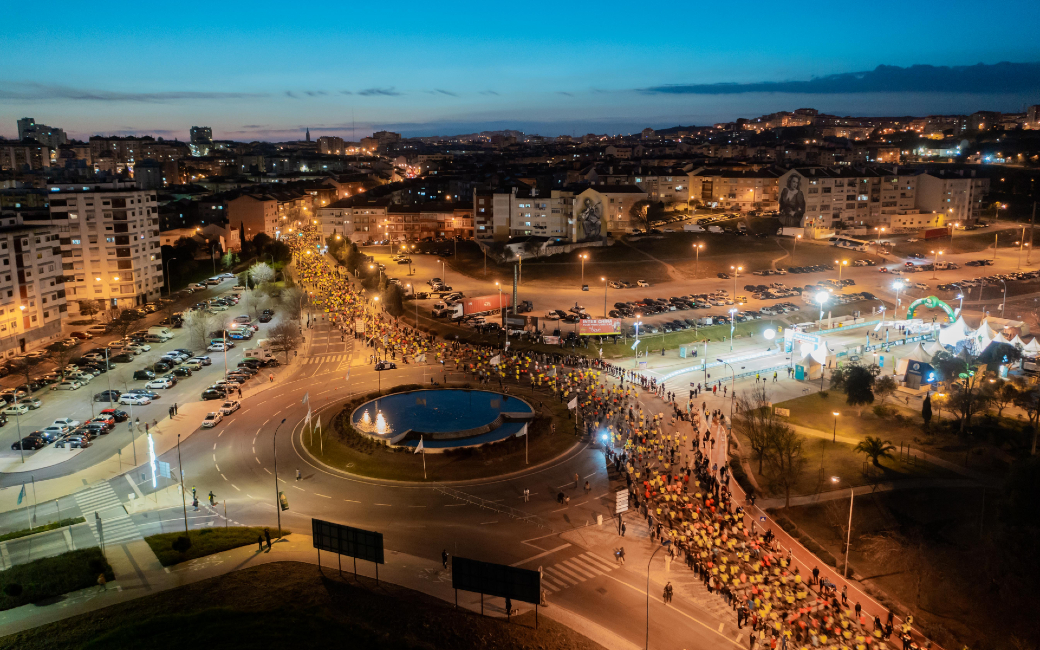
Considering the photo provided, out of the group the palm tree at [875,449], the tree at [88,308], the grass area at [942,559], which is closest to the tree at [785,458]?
the grass area at [942,559]

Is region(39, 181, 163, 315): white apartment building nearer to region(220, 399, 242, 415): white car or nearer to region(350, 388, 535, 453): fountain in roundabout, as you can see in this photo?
region(220, 399, 242, 415): white car

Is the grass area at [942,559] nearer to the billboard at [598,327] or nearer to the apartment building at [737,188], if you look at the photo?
the billboard at [598,327]

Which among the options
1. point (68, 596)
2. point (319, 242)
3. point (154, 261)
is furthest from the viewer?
point (319, 242)

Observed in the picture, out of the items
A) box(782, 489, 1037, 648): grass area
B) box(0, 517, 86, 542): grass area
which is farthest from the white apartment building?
box(782, 489, 1037, 648): grass area

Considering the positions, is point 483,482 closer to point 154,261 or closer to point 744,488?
point 744,488

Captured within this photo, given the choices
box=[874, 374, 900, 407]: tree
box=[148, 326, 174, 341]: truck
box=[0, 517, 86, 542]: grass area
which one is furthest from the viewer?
box=[148, 326, 174, 341]: truck

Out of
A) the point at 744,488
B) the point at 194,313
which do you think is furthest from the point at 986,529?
the point at 194,313
